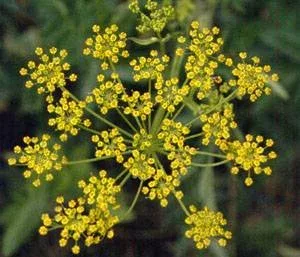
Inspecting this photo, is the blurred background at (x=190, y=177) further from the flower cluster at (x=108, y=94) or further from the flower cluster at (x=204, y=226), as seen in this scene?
the flower cluster at (x=204, y=226)

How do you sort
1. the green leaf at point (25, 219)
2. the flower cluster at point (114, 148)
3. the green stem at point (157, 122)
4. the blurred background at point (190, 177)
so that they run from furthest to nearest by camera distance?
the green leaf at point (25, 219)
the blurred background at point (190, 177)
the green stem at point (157, 122)
the flower cluster at point (114, 148)

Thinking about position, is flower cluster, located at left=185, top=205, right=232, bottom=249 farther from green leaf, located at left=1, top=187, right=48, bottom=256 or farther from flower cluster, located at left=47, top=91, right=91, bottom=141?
green leaf, located at left=1, top=187, right=48, bottom=256

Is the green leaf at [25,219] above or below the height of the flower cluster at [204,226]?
below

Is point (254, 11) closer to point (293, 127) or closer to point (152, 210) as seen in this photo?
point (293, 127)

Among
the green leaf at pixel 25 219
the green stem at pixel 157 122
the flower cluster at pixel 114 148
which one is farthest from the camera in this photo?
the green leaf at pixel 25 219

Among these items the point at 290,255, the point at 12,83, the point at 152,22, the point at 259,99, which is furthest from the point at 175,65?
the point at 290,255

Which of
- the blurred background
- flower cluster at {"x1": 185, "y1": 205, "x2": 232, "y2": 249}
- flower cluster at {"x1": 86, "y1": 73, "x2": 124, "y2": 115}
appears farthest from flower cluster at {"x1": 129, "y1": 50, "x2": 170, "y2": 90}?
the blurred background

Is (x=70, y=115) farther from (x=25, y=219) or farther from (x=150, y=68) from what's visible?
(x=25, y=219)

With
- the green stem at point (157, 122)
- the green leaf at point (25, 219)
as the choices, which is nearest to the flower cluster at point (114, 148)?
the green stem at point (157, 122)

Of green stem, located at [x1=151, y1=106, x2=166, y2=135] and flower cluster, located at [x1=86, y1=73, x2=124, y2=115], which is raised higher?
Result: flower cluster, located at [x1=86, y1=73, x2=124, y2=115]
